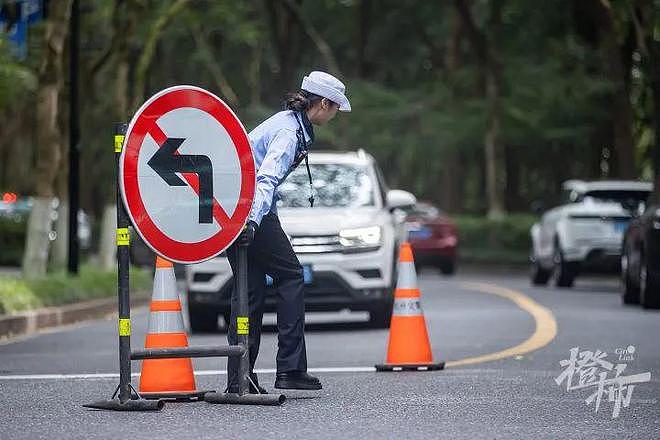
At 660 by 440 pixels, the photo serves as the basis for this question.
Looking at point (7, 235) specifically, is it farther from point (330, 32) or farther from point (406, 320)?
point (406, 320)

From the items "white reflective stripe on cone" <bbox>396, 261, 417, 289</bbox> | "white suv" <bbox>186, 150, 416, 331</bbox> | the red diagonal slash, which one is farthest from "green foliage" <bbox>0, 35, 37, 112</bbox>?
the red diagonal slash

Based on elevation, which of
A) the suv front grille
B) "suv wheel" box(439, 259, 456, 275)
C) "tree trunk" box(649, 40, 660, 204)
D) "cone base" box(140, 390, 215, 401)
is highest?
"tree trunk" box(649, 40, 660, 204)

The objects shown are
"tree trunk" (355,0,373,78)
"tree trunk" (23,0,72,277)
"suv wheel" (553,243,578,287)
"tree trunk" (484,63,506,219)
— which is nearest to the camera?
"tree trunk" (23,0,72,277)

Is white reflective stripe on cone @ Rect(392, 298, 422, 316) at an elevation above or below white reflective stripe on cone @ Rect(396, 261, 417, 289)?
below

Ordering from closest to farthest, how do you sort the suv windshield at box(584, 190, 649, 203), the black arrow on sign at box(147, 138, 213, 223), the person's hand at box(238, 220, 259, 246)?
the black arrow on sign at box(147, 138, 213, 223)
the person's hand at box(238, 220, 259, 246)
the suv windshield at box(584, 190, 649, 203)

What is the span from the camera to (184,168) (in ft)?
30.5

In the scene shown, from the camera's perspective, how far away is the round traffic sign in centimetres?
909

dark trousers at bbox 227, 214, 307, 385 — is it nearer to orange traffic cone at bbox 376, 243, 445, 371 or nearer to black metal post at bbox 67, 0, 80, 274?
orange traffic cone at bbox 376, 243, 445, 371

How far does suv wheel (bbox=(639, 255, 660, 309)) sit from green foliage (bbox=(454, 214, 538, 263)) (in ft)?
68.2

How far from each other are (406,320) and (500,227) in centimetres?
3080

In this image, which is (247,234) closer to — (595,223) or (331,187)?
(331,187)

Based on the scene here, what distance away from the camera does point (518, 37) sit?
43.6m

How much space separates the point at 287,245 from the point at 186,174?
103 cm

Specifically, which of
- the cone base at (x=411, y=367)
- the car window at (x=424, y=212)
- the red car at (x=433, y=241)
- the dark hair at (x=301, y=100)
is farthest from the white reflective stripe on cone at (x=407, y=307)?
the car window at (x=424, y=212)
